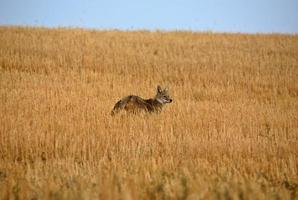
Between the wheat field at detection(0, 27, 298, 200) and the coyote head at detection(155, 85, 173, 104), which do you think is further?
the coyote head at detection(155, 85, 173, 104)

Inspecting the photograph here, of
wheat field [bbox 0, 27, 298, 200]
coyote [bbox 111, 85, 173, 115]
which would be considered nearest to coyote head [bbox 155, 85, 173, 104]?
coyote [bbox 111, 85, 173, 115]

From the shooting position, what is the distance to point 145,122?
9250 millimetres

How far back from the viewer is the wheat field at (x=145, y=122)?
486cm

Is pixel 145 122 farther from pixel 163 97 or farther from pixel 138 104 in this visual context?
pixel 163 97

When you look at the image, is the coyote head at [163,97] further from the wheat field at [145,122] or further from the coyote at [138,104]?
the wheat field at [145,122]

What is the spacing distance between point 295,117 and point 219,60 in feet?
33.8

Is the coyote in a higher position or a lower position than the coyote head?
lower

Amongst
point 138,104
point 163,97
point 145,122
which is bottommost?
point 145,122

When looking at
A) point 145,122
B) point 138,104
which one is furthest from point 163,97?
point 145,122

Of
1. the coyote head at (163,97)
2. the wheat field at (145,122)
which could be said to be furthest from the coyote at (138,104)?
the wheat field at (145,122)

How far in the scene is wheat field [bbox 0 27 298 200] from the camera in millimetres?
4859

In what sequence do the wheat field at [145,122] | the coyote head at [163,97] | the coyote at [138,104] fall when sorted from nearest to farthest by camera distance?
the wheat field at [145,122], the coyote at [138,104], the coyote head at [163,97]

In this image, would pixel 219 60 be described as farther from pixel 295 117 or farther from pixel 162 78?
pixel 295 117

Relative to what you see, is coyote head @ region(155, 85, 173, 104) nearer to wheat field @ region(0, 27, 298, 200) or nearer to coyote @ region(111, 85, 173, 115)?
coyote @ region(111, 85, 173, 115)
